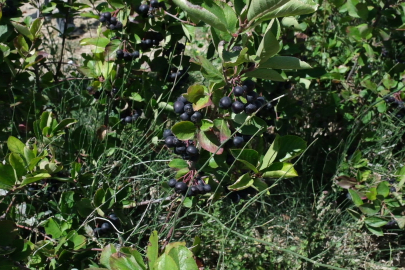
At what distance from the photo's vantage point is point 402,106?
1956 millimetres

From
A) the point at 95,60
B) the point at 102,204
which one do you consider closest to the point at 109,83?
the point at 95,60

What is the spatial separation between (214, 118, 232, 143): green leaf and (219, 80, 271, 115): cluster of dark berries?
0.06 meters

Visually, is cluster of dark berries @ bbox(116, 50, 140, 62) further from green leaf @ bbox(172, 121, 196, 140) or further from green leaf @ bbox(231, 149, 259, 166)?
green leaf @ bbox(231, 149, 259, 166)

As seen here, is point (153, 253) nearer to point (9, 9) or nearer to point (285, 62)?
point (285, 62)

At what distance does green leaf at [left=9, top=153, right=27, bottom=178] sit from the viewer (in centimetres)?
122

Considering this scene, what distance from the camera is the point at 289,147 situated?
1.28 m

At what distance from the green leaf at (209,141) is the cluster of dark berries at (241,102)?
11 cm

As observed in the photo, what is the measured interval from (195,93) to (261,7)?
323mm

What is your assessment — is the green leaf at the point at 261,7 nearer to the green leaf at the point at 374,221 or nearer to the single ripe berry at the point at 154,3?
the single ripe berry at the point at 154,3

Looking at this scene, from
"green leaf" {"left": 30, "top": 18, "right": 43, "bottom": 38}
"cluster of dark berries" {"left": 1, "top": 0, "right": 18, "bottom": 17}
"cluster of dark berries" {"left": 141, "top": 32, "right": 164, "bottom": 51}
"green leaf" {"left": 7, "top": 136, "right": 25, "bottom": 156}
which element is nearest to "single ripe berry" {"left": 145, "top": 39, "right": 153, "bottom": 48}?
"cluster of dark berries" {"left": 141, "top": 32, "right": 164, "bottom": 51}

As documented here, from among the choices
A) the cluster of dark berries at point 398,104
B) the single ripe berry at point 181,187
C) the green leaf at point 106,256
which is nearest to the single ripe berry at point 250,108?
the single ripe berry at point 181,187

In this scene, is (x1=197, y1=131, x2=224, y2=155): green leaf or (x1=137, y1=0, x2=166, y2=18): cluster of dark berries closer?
(x1=197, y1=131, x2=224, y2=155): green leaf

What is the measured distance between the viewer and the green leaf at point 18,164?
4.00 ft

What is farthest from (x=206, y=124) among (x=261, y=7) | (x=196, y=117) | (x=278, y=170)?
(x=261, y=7)
